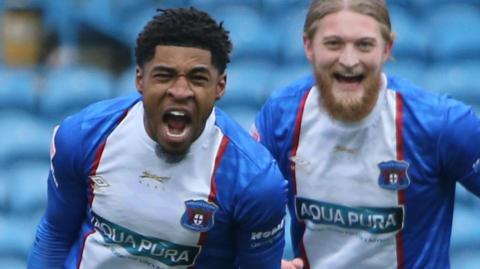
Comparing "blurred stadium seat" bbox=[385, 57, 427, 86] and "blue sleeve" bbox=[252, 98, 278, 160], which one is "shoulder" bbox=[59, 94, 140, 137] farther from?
"blurred stadium seat" bbox=[385, 57, 427, 86]

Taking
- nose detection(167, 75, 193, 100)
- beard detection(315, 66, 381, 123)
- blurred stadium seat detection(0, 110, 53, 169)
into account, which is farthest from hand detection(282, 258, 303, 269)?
blurred stadium seat detection(0, 110, 53, 169)

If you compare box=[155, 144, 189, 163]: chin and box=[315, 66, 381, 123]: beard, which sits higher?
box=[315, 66, 381, 123]: beard

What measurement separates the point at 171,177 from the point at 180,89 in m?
0.28

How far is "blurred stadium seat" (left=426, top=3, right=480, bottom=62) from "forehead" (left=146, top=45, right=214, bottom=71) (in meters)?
3.18

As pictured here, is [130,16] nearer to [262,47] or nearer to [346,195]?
[262,47]

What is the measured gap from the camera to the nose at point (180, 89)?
2844 mm

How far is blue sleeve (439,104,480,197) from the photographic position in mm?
3219

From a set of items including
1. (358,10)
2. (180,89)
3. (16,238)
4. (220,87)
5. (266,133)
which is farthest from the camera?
(16,238)

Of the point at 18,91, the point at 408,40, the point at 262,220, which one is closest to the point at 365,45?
the point at 262,220

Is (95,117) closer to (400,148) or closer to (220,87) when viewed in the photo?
(220,87)

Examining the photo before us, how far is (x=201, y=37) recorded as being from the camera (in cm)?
290

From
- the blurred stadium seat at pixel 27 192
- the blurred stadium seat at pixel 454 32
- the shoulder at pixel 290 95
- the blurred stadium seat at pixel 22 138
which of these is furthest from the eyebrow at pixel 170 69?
the blurred stadium seat at pixel 454 32

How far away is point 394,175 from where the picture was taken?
3.34m

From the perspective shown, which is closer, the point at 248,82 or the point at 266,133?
the point at 266,133
